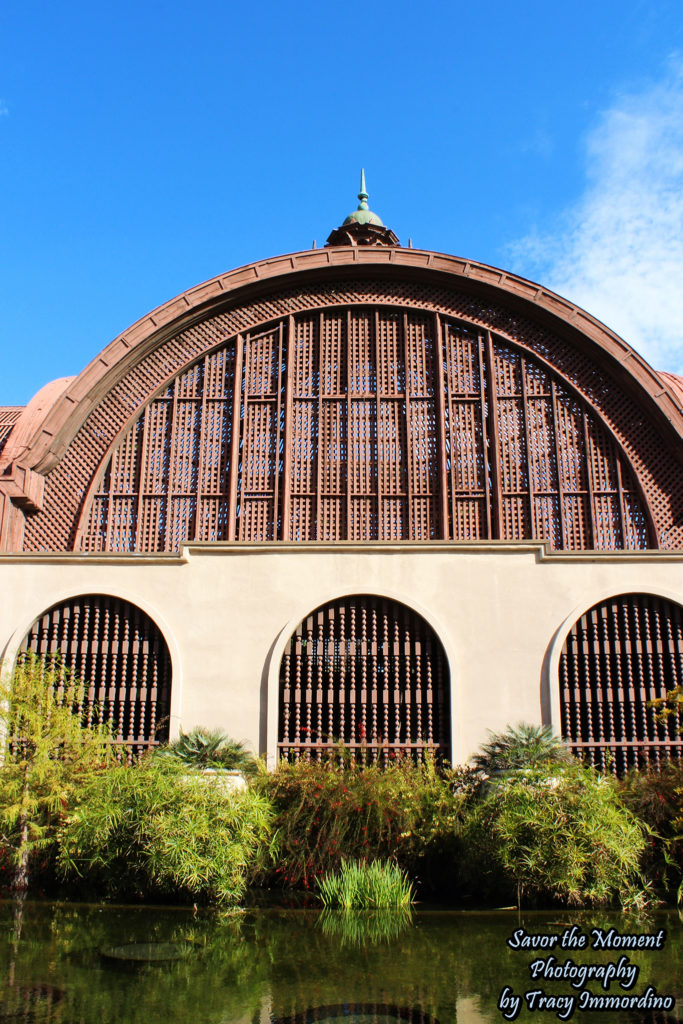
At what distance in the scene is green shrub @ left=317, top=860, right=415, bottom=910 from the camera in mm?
8180

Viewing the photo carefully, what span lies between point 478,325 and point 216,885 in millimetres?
10641

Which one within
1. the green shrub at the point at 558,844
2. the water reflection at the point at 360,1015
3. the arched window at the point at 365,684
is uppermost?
the arched window at the point at 365,684

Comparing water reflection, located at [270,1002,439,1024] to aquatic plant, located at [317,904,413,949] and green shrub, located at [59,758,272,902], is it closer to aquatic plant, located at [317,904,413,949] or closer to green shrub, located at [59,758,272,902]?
aquatic plant, located at [317,904,413,949]

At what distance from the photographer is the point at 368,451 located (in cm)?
1458

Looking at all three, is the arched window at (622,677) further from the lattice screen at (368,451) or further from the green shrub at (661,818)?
the green shrub at (661,818)

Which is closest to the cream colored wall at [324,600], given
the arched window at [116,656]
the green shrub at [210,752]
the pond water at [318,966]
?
the arched window at [116,656]

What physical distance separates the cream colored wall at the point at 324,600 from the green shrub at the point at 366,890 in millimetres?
4180

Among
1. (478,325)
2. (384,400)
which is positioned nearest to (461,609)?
(384,400)

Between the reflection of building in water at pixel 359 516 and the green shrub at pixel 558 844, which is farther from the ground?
the reflection of building in water at pixel 359 516

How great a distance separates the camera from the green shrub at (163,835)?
8164 mm

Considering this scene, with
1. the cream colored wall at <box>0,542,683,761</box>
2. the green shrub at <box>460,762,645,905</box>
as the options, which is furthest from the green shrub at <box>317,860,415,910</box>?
the cream colored wall at <box>0,542,683,761</box>

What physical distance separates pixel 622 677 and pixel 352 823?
18.5 feet

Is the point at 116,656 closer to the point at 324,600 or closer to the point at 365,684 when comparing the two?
the point at 324,600

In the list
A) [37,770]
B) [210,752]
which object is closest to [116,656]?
[210,752]
